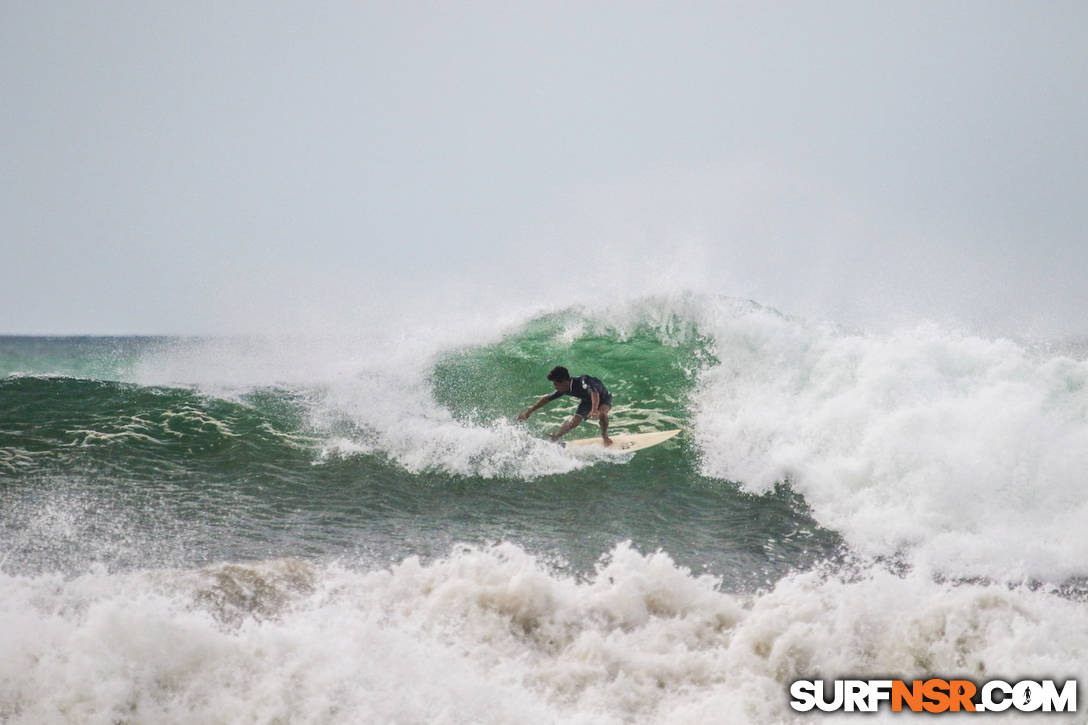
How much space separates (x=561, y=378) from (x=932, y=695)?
677cm

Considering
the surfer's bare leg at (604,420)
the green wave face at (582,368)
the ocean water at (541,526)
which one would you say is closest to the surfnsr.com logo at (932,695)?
→ the ocean water at (541,526)

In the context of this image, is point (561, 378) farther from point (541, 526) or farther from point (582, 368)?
point (541, 526)

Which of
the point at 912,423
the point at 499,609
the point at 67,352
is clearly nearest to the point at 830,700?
the point at 499,609

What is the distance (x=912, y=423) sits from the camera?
29.2 feet

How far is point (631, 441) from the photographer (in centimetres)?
1053

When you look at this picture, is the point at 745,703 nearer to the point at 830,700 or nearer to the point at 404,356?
the point at 830,700

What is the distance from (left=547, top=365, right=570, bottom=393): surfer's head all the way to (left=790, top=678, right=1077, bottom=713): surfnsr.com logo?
21.0ft

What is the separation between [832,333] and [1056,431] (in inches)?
140

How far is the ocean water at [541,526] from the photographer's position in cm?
409

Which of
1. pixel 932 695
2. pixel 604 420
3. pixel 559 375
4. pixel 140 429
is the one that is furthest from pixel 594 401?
pixel 932 695

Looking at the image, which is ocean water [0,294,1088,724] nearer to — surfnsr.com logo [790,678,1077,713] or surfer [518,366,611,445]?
surfnsr.com logo [790,678,1077,713]

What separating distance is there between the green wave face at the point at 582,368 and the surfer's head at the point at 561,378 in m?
0.92

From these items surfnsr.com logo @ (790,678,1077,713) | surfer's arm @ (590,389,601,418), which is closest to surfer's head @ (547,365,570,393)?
surfer's arm @ (590,389,601,418)

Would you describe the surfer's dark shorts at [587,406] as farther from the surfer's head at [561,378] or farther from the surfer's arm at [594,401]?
the surfer's head at [561,378]
